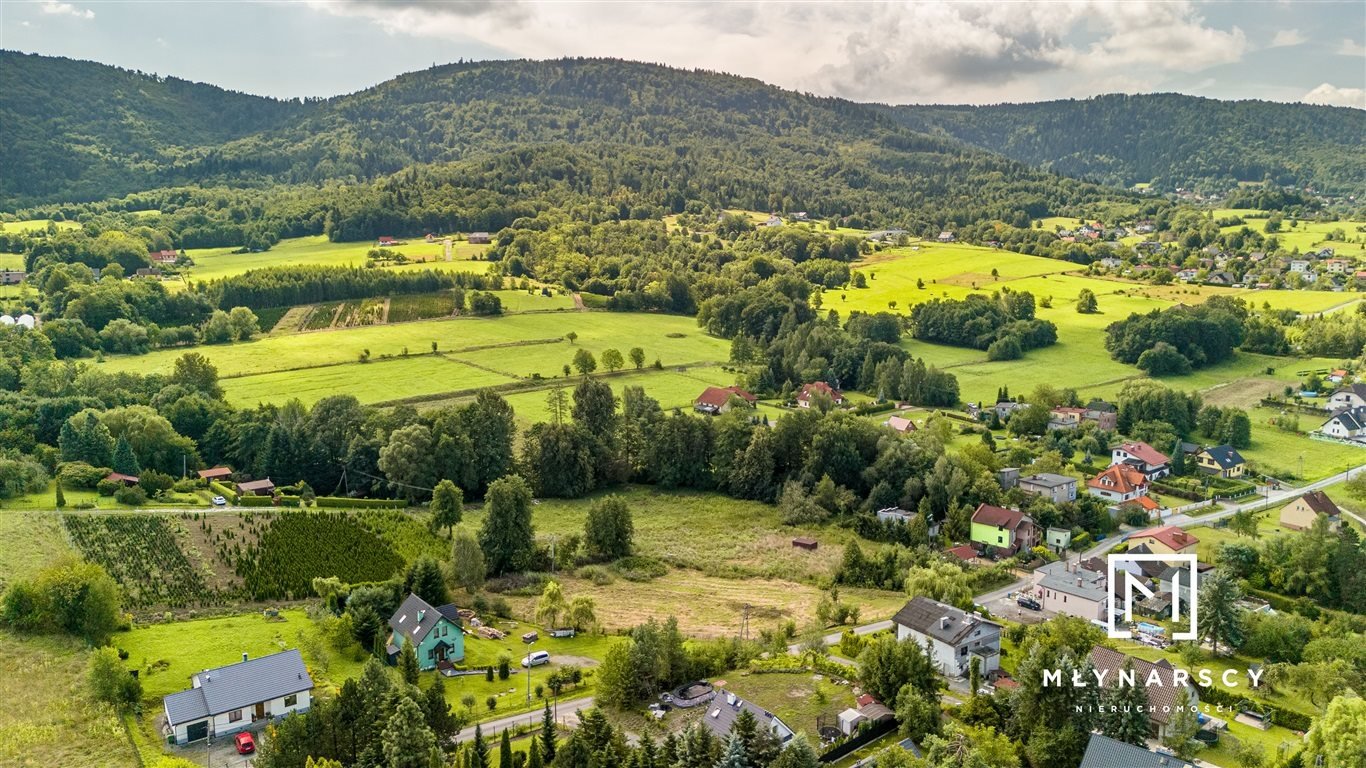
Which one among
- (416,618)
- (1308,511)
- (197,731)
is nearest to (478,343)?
(416,618)

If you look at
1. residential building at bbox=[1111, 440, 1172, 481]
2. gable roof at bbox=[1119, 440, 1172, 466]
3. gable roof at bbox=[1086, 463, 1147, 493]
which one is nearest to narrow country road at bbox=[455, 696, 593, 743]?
gable roof at bbox=[1086, 463, 1147, 493]

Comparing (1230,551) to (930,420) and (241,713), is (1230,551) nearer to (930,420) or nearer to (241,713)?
(930,420)

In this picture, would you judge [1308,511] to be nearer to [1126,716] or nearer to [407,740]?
[1126,716]

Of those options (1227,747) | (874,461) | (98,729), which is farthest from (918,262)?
(98,729)

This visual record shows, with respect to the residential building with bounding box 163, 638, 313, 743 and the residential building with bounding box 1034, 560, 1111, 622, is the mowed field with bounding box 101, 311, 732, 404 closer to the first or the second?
the residential building with bounding box 163, 638, 313, 743

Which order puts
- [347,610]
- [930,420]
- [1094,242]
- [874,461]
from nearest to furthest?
[347,610] → [874,461] → [930,420] → [1094,242]

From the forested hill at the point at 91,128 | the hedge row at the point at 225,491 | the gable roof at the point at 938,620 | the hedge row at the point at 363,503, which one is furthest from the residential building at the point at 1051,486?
the forested hill at the point at 91,128

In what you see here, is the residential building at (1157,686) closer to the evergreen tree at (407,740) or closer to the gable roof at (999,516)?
the gable roof at (999,516)
